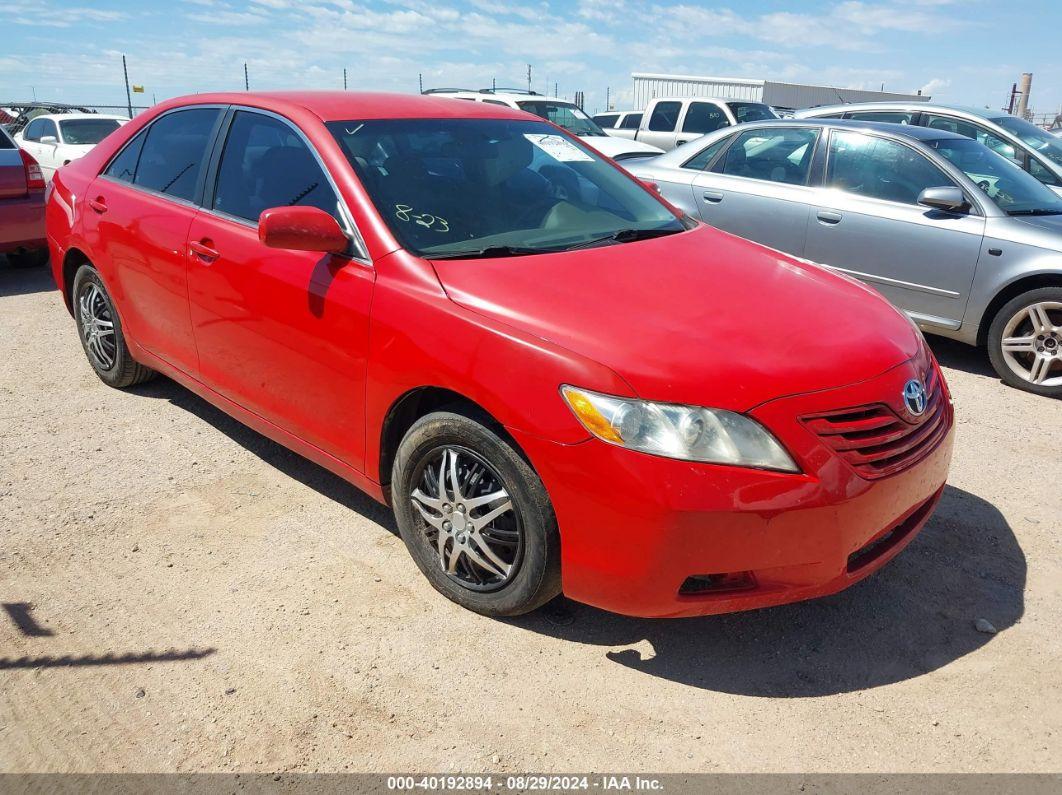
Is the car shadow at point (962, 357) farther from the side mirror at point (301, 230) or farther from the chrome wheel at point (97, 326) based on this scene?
the chrome wheel at point (97, 326)

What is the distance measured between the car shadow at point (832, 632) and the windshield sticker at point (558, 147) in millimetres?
1969

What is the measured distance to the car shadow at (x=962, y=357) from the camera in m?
5.79

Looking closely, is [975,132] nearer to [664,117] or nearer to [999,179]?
[999,179]

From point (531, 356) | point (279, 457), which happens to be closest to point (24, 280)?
point (279, 457)

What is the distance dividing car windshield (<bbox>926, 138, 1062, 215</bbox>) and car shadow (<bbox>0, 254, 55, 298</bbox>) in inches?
298

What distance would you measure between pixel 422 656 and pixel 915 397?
1758mm

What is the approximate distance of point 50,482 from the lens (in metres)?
3.87

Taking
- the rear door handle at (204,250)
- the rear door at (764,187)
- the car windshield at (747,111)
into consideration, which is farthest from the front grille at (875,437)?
the car windshield at (747,111)

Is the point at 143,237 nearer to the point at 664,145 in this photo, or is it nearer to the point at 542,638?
the point at 542,638

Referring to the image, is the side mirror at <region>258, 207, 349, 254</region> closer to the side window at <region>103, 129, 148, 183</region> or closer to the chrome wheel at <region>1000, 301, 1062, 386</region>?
the side window at <region>103, 129, 148, 183</region>

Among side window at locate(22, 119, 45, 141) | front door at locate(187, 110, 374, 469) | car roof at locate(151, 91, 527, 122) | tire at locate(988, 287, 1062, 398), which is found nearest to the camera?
front door at locate(187, 110, 374, 469)

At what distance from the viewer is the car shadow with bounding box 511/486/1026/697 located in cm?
268

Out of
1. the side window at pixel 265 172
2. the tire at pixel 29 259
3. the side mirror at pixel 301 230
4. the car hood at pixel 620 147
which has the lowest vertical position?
the tire at pixel 29 259

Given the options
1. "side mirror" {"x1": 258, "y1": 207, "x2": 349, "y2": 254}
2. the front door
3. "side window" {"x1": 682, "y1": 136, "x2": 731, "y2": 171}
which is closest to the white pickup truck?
"side window" {"x1": 682, "y1": 136, "x2": 731, "y2": 171}
